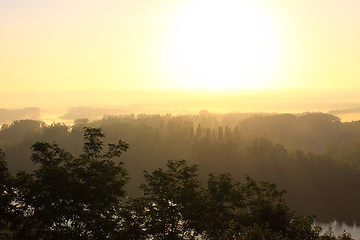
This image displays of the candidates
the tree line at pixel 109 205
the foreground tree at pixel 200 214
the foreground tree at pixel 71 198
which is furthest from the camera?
the foreground tree at pixel 200 214

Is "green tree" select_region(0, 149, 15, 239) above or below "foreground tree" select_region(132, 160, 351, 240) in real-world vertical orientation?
above

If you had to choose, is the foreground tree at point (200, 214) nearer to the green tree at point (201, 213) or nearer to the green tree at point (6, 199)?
the green tree at point (201, 213)

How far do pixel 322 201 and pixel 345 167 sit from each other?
40333 mm

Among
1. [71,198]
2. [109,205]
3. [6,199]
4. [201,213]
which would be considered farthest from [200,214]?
[6,199]

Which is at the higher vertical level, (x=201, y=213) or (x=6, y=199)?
(x=6, y=199)

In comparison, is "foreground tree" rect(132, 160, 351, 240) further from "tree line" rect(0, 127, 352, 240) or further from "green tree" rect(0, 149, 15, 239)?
"green tree" rect(0, 149, 15, 239)

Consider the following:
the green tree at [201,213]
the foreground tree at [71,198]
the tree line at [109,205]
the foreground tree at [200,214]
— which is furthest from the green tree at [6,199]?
the green tree at [201,213]

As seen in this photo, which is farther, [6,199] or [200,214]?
[200,214]

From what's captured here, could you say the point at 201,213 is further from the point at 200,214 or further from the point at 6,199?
the point at 6,199

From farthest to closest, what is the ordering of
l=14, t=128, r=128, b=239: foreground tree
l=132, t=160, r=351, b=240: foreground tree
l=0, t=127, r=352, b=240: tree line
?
l=132, t=160, r=351, b=240: foreground tree
l=0, t=127, r=352, b=240: tree line
l=14, t=128, r=128, b=239: foreground tree

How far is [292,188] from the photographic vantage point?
6737 inches

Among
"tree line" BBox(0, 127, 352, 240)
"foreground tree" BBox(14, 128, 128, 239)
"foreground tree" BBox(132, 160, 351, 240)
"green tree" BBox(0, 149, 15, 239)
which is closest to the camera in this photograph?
"foreground tree" BBox(14, 128, 128, 239)

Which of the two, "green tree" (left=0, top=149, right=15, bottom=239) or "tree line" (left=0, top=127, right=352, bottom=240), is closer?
"green tree" (left=0, top=149, right=15, bottom=239)

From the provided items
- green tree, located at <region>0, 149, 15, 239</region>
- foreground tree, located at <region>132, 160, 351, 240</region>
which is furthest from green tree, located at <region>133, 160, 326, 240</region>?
green tree, located at <region>0, 149, 15, 239</region>
